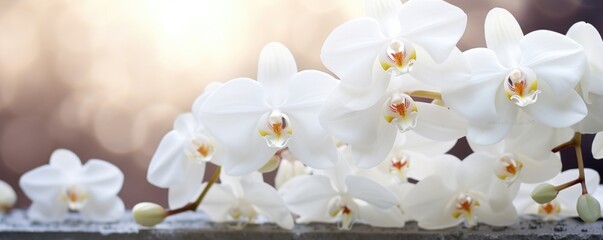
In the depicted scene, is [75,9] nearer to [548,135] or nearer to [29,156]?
[29,156]

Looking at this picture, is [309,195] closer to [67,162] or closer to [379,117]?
[379,117]

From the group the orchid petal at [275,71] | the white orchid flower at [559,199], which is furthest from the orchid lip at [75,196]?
the white orchid flower at [559,199]

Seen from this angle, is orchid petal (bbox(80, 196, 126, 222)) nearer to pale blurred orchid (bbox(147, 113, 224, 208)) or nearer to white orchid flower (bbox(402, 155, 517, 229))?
pale blurred orchid (bbox(147, 113, 224, 208))

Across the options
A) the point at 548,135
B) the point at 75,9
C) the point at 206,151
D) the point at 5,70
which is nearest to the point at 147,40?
the point at 75,9

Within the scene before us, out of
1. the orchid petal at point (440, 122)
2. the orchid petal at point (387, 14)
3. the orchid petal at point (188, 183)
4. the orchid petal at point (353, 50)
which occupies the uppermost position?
the orchid petal at point (387, 14)

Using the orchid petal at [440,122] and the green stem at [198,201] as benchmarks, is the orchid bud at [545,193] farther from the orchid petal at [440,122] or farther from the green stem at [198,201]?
the green stem at [198,201]

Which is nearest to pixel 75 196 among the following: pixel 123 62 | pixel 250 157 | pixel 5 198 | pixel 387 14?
pixel 5 198
